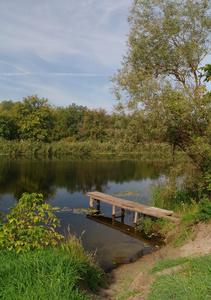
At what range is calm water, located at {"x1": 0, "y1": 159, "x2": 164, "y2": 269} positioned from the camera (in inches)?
385

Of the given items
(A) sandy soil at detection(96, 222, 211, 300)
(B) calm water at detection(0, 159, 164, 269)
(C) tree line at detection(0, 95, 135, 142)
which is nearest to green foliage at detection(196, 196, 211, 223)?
(A) sandy soil at detection(96, 222, 211, 300)

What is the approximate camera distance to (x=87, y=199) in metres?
17.7

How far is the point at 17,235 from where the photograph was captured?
5.67 metres

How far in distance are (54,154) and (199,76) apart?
40.6 meters

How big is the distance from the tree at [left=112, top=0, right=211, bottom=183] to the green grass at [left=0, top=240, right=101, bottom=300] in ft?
21.1

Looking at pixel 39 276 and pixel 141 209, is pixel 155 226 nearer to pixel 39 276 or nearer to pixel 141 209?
pixel 141 209

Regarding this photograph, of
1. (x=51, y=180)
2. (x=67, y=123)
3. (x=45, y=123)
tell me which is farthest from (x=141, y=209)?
(x=67, y=123)

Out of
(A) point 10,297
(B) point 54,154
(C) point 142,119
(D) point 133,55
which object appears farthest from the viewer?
(B) point 54,154

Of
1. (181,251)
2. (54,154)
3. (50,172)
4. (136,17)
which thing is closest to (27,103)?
(54,154)

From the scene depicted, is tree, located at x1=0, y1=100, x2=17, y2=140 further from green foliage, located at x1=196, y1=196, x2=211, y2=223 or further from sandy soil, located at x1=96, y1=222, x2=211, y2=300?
green foliage, located at x1=196, y1=196, x2=211, y2=223

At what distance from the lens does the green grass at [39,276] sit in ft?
12.8

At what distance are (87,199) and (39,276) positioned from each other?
528 inches

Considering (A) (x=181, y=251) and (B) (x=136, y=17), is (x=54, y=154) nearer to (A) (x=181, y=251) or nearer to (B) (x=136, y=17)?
(B) (x=136, y=17)

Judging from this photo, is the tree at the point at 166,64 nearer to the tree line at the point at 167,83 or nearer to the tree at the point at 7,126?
the tree line at the point at 167,83
